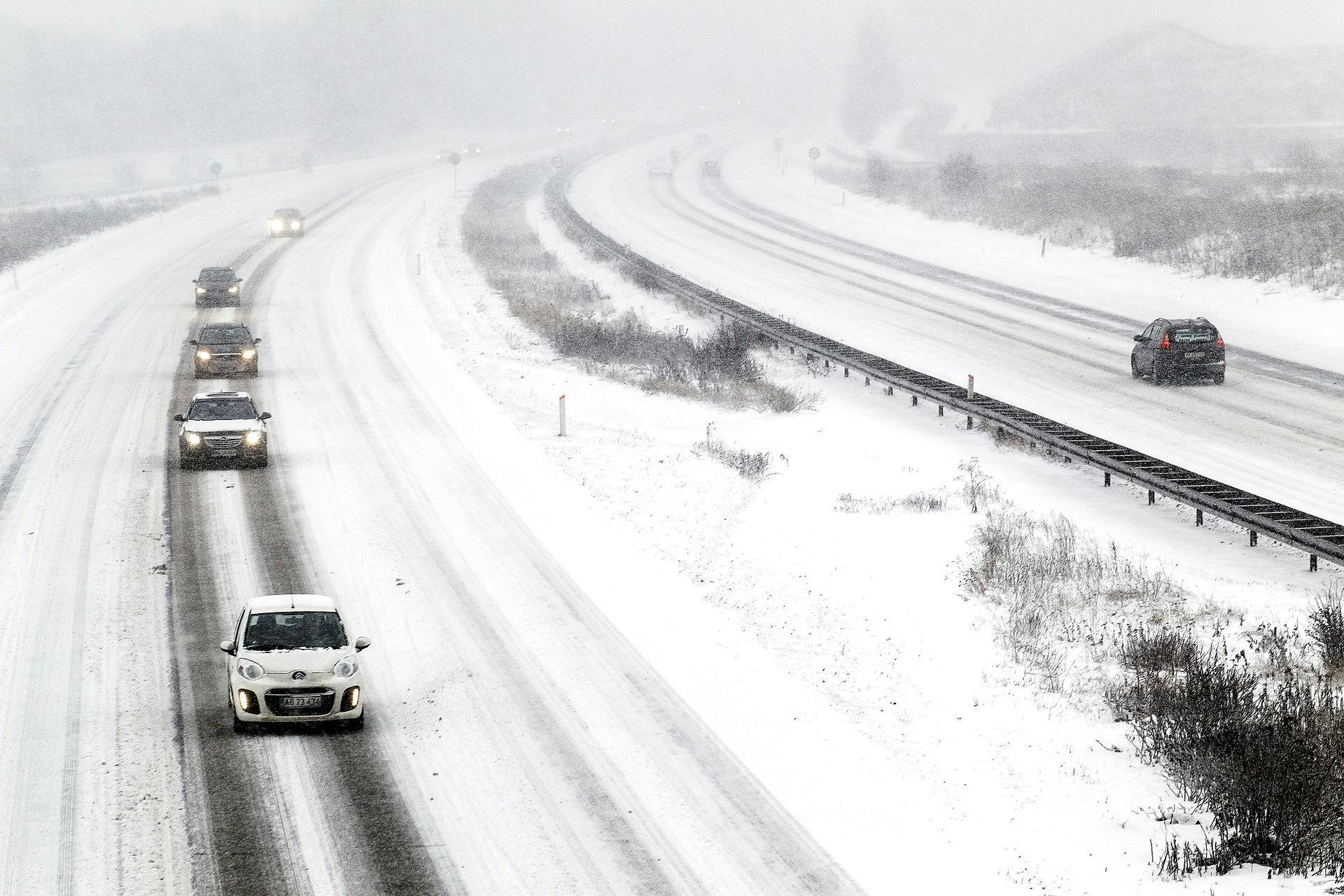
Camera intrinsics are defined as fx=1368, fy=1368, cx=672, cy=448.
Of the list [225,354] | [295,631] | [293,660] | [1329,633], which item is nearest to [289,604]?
[295,631]

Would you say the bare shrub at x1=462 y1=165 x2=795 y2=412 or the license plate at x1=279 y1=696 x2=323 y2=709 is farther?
the bare shrub at x1=462 y1=165 x2=795 y2=412

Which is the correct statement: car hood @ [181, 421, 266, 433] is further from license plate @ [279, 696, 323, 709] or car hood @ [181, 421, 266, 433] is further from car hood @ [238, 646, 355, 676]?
license plate @ [279, 696, 323, 709]

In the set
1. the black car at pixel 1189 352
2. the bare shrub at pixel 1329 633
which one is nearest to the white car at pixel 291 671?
the bare shrub at pixel 1329 633

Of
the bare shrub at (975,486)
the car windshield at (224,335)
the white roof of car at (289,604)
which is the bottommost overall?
the bare shrub at (975,486)

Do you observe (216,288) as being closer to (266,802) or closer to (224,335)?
(224,335)

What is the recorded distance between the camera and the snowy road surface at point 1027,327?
27078 millimetres

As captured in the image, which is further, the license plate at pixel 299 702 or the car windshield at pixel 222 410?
the car windshield at pixel 222 410

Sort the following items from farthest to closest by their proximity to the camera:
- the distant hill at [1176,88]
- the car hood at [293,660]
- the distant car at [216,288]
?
the distant hill at [1176,88] → the distant car at [216,288] → the car hood at [293,660]

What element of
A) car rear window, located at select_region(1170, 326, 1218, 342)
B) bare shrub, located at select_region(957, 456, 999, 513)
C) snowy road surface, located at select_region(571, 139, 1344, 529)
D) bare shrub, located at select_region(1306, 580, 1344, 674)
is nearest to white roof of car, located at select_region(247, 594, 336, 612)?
bare shrub, located at select_region(1306, 580, 1344, 674)

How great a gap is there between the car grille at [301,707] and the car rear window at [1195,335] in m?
24.1

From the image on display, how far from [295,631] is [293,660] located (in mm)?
674

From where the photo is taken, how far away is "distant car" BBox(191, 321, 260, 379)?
35344 millimetres

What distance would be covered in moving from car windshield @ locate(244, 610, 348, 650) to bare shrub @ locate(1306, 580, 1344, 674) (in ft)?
35.8

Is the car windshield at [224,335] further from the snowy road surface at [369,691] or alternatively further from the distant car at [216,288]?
the distant car at [216,288]
